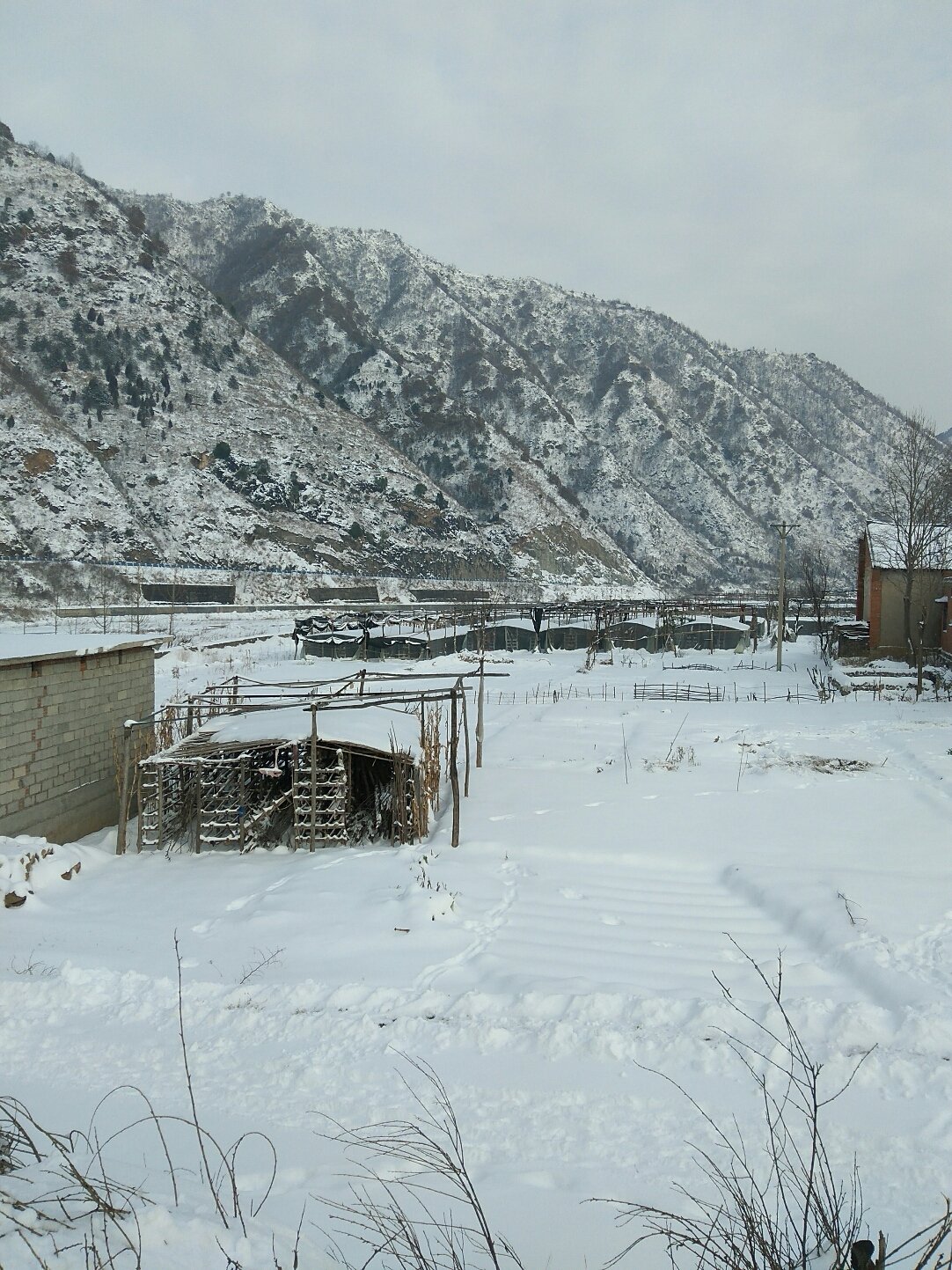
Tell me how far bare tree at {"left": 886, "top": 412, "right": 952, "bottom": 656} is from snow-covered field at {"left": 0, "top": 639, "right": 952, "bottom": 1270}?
25330mm

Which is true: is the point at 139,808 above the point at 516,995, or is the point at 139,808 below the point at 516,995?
above

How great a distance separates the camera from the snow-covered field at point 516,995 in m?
4.66

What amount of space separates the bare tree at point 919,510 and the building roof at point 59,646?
1216 inches

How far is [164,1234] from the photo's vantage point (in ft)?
9.78

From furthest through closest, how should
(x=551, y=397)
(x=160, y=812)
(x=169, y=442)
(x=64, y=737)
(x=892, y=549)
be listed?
(x=551, y=397)
(x=169, y=442)
(x=892, y=549)
(x=64, y=737)
(x=160, y=812)

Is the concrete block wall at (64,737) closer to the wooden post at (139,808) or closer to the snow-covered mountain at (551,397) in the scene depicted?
the wooden post at (139,808)

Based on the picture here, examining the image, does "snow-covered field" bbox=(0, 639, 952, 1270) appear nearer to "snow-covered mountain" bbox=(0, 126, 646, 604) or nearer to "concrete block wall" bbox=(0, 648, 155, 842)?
"concrete block wall" bbox=(0, 648, 155, 842)

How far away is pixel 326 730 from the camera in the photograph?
12766mm

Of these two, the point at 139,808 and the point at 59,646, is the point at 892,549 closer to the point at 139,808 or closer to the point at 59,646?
the point at 139,808

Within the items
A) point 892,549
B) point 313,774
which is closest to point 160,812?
point 313,774

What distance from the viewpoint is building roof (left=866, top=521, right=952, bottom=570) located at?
36031 millimetres

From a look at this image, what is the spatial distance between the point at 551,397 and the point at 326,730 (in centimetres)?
13676

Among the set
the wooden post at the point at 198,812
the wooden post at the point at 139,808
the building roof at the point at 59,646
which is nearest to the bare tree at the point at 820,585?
the building roof at the point at 59,646

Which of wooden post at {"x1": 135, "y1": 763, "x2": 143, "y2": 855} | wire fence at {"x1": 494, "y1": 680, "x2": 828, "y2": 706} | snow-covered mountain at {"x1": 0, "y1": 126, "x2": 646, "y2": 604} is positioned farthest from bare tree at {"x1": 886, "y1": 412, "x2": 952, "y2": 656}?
snow-covered mountain at {"x1": 0, "y1": 126, "x2": 646, "y2": 604}
